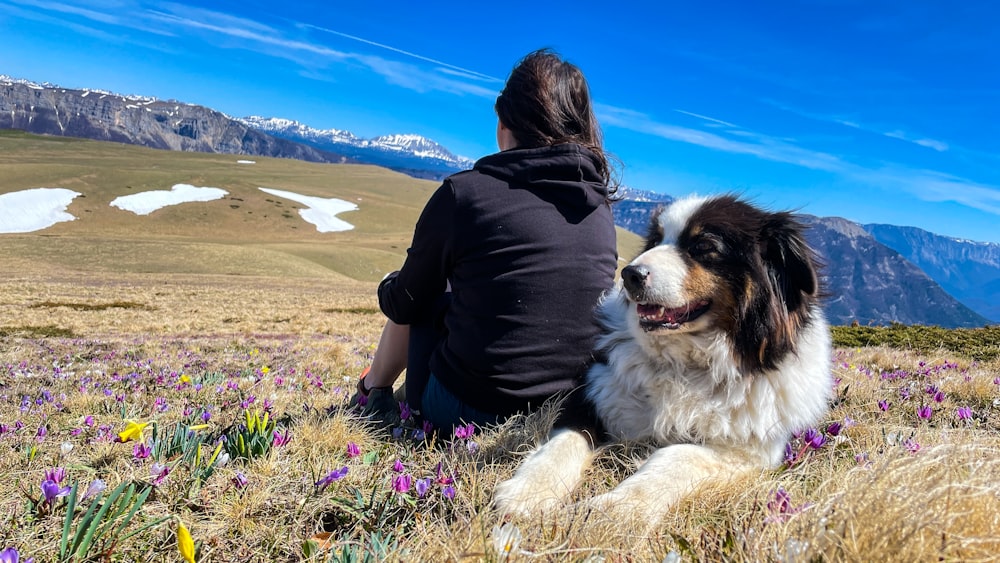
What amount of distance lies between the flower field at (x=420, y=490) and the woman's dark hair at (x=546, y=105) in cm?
192

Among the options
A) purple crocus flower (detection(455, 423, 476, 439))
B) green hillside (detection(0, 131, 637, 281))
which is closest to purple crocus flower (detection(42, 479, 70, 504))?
purple crocus flower (detection(455, 423, 476, 439))

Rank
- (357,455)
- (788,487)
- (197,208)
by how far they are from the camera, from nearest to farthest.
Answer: (788,487), (357,455), (197,208)

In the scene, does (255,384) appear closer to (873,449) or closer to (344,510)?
(344,510)

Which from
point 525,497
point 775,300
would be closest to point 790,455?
point 775,300

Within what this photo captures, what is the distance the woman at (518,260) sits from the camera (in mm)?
3623

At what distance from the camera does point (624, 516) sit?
89.2 inches

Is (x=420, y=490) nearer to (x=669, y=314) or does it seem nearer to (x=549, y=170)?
(x=669, y=314)

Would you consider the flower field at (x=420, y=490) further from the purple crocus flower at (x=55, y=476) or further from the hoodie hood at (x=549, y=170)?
the hoodie hood at (x=549, y=170)

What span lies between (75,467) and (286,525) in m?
1.62

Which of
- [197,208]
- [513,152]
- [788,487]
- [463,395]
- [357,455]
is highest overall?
[513,152]

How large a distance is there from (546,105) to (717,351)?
193 centimetres

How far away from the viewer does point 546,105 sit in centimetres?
381

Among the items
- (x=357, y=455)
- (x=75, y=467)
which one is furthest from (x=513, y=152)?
(x=75, y=467)

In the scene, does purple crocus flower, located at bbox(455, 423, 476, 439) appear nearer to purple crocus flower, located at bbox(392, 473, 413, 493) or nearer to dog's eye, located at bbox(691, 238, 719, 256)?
purple crocus flower, located at bbox(392, 473, 413, 493)
